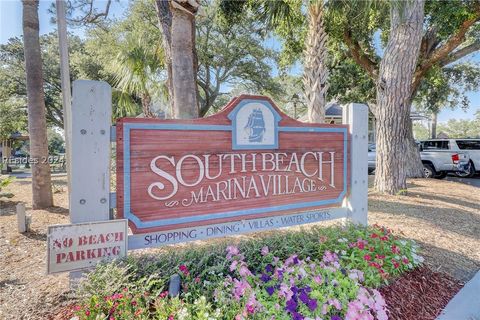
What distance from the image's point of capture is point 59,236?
6.58 feet

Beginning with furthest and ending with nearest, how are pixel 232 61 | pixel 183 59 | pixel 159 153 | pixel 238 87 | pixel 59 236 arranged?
pixel 238 87 < pixel 232 61 < pixel 183 59 < pixel 159 153 < pixel 59 236

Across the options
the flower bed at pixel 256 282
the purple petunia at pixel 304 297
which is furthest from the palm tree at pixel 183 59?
the purple petunia at pixel 304 297

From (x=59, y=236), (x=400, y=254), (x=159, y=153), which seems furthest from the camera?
(x=400, y=254)

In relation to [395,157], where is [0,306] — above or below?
below

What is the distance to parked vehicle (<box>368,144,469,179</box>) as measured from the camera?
39.8 ft

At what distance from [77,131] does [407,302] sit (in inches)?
112

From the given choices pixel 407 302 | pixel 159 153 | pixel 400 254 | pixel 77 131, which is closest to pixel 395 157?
pixel 400 254

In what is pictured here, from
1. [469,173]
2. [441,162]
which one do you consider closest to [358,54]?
[441,162]

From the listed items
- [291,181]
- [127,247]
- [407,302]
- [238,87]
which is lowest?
[407,302]

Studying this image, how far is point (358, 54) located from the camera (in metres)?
10.4

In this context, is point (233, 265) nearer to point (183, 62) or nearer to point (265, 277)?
point (265, 277)

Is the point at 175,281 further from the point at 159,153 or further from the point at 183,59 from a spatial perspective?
the point at 183,59

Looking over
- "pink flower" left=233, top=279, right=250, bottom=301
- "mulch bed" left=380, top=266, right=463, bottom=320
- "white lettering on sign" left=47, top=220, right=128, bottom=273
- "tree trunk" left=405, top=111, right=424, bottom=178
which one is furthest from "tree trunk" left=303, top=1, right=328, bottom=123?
"tree trunk" left=405, top=111, right=424, bottom=178

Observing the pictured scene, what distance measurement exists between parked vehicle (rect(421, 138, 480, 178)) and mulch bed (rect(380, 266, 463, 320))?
1221 centimetres
